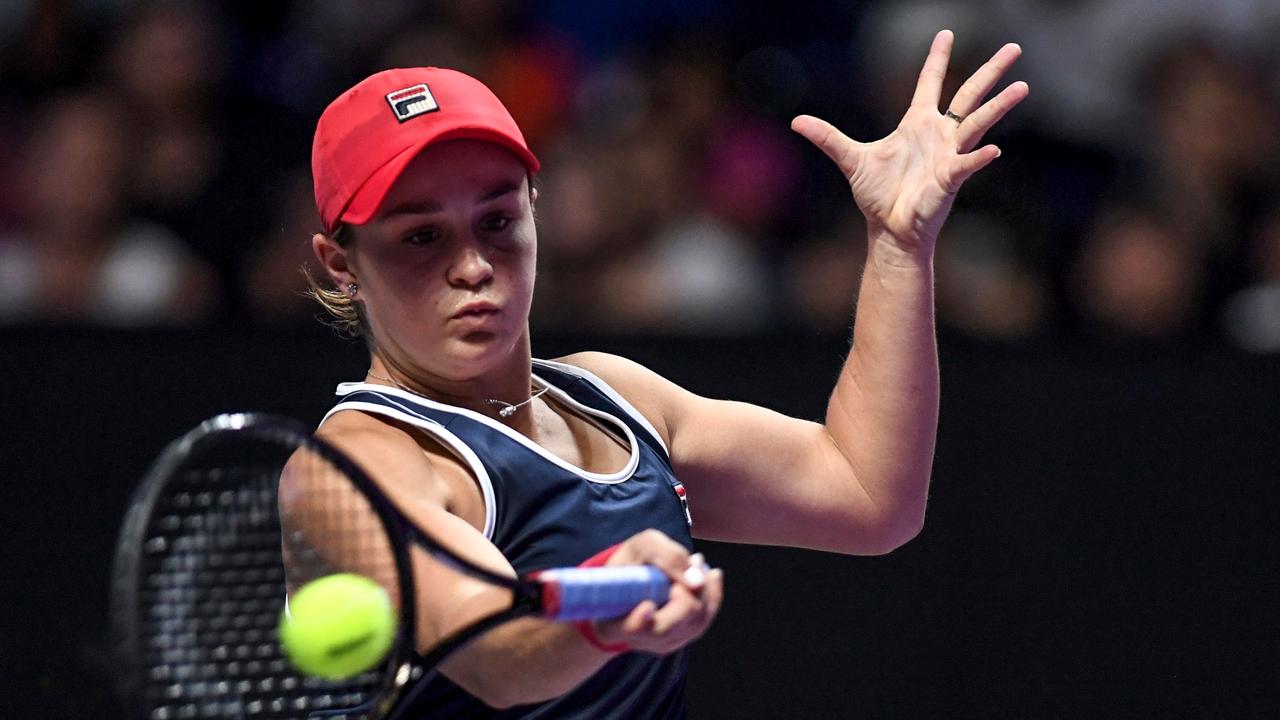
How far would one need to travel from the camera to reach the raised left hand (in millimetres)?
2139

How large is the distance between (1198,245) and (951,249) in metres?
0.59

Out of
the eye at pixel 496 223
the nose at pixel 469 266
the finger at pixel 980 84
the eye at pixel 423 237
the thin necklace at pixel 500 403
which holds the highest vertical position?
the finger at pixel 980 84

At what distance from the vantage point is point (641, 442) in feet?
6.94

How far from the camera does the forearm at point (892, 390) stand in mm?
2189

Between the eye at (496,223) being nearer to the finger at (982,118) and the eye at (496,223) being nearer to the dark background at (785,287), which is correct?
the finger at (982,118)

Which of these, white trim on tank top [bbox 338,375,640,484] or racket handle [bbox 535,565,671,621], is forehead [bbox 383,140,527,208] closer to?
white trim on tank top [bbox 338,375,640,484]

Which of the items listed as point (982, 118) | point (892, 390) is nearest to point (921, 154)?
point (982, 118)

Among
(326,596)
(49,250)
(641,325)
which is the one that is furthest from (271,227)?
(326,596)

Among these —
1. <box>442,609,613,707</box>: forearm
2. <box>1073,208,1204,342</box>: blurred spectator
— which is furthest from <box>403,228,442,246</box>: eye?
<box>1073,208,1204,342</box>: blurred spectator

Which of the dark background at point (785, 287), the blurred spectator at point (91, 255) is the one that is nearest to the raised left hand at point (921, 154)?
the dark background at point (785, 287)

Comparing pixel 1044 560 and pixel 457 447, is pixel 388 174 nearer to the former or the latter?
pixel 457 447

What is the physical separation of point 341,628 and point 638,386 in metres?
0.70

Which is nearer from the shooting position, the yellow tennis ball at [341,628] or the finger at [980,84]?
the yellow tennis ball at [341,628]

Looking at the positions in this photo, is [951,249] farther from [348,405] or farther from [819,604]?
[348,405]
